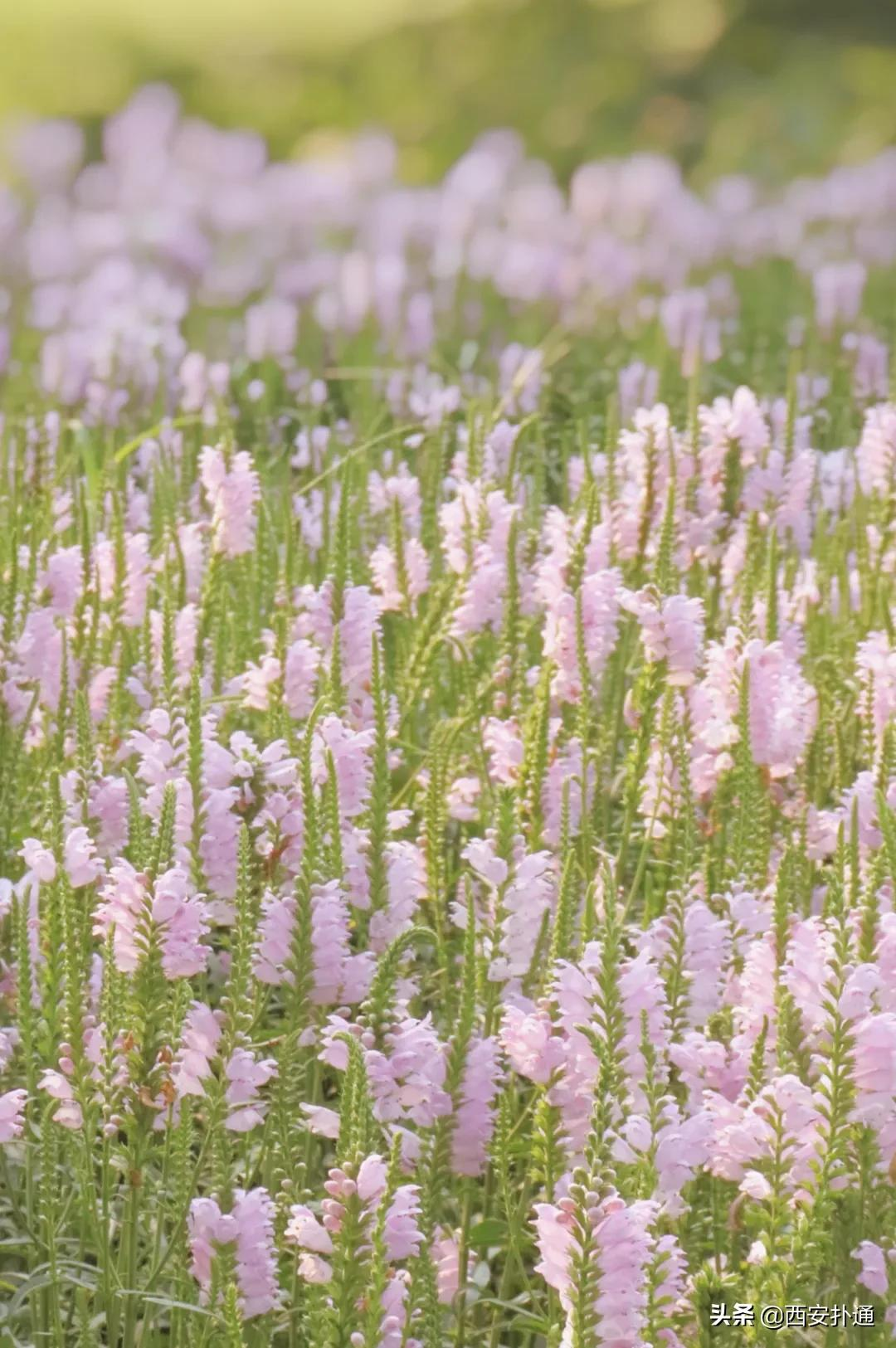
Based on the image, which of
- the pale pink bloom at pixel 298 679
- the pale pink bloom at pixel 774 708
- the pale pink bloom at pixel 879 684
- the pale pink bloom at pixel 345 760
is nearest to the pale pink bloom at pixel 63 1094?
the pale pink bloom at pixel 345 760

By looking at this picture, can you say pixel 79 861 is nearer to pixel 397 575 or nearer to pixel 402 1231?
pixel 402 1231

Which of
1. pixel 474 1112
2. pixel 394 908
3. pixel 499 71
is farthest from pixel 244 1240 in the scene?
pixel 499 71

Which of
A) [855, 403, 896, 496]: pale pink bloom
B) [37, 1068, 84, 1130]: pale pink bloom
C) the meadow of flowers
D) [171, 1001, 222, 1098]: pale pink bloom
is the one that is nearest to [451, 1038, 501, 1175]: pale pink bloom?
the meadow of flowers

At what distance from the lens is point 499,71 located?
14.0 meters

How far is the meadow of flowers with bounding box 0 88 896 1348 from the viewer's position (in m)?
1.49

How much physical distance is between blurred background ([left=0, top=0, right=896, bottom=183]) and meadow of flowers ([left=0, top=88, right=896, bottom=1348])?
9.60 metres

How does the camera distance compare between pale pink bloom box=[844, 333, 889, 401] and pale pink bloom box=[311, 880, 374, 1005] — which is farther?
pale pink bloom box=[844, 333, 889, 401]

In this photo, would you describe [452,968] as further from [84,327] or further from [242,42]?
[242,42]

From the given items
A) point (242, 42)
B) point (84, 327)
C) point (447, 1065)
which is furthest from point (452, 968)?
point (242, 42)

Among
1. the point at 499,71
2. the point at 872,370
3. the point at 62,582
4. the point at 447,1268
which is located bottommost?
the point at 447,1268

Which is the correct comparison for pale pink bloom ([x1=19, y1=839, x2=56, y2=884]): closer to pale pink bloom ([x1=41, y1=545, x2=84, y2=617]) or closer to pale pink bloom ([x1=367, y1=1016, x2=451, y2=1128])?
pale pink bloom ([x1=367, y1=1016, x2=451, y2=1128])

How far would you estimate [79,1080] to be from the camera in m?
1.58

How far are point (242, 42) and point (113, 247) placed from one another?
5826 millimetres

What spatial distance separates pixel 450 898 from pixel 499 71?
12.5 metres
